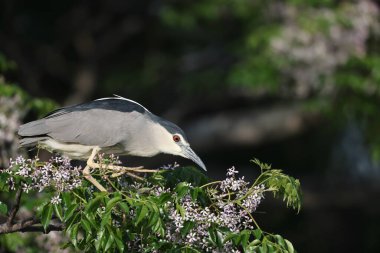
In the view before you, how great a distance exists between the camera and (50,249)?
6465 mm

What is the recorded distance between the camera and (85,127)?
501 cm

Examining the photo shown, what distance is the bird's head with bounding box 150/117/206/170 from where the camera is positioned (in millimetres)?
5109

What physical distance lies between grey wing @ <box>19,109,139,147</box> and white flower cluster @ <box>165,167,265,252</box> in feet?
3.27

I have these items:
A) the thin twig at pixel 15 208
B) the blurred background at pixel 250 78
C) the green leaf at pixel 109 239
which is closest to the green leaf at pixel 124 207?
the green leaf at pixel 109 239

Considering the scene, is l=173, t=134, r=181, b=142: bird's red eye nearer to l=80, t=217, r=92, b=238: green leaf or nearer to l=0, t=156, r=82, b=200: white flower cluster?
l=0, t=156, r=82, b=200: white flower cluster

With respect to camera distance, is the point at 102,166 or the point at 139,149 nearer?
the point at 102,166

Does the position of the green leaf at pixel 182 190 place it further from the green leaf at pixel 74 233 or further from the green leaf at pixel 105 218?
the green leaf at pixel 74 233

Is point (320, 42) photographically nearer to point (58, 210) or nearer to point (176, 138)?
point (176, 138)

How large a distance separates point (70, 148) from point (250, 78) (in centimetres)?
558

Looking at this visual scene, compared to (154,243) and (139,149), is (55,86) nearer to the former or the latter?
(139,149)

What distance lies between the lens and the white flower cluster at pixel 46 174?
4055mm

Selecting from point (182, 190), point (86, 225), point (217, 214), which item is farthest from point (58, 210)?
point (217, 214)

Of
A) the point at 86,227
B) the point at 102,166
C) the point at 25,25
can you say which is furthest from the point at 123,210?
the point at 25,25

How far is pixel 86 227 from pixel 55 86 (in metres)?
12.5
